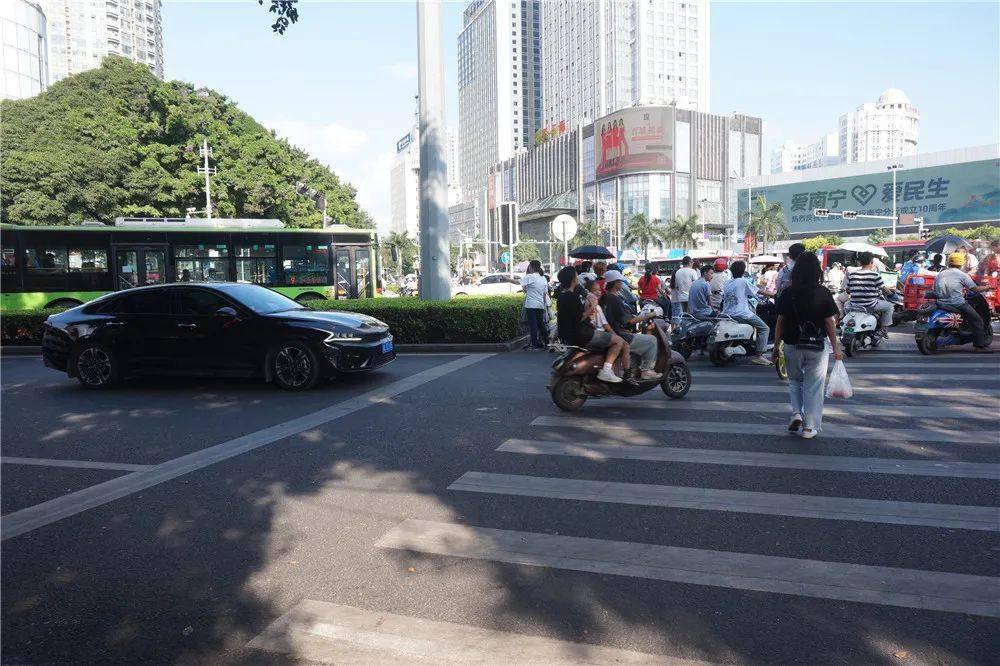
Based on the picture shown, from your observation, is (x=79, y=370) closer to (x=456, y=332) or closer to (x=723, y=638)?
(x=456, y=332)

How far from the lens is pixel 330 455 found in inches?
257

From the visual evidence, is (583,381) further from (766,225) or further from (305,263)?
(766,225)

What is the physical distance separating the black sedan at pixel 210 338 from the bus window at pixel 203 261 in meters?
10.9

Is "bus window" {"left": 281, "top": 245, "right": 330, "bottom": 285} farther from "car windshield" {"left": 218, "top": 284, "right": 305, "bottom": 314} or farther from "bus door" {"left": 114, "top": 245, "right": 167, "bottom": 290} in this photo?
"car windshield" {"left": 218, "top": 284, "right": 305, "bottom": 314}

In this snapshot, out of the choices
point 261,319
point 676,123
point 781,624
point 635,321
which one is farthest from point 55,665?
point 676,123

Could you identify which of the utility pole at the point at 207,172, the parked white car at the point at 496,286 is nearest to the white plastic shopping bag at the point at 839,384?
the parked white car at the point at 496,286

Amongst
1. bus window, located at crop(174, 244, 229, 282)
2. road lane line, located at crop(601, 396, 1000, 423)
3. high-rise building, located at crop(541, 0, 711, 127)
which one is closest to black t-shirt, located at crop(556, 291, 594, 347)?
road lane line, located at crop(601, 396, 1000, 423)

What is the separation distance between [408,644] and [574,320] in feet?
17.1

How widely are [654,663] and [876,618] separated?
3.61 ft

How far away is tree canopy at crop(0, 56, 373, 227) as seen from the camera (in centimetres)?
3600

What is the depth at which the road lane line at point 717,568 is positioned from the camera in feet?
11.6

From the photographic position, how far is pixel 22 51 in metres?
84.0

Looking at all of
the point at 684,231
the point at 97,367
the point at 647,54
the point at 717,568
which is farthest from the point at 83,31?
the point at 717,568

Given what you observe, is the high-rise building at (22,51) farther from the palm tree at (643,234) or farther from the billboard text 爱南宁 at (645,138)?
the billboard text 爱南宁 at (645,138)
